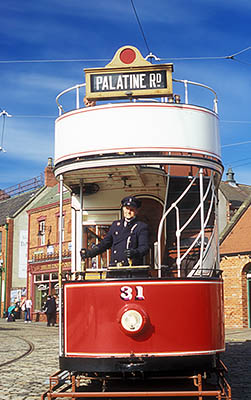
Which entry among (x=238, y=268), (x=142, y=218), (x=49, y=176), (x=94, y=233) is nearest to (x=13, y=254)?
(x=49, y=176)

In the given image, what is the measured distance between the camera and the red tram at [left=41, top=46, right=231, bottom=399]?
628cm

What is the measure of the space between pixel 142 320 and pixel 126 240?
1303mm

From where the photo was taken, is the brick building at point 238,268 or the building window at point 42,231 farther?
the building window at point 42,231

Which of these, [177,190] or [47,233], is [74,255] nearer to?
[177,190]

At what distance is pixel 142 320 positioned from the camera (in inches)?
244

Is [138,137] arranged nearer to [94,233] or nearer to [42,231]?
[94,233]

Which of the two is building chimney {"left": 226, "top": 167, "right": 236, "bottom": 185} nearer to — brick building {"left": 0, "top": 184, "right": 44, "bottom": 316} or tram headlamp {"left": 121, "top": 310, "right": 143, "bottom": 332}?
brick building {"left": 0, "top": 184, "right": 44, "bottom": 316}

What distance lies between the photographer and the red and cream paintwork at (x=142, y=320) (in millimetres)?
6242

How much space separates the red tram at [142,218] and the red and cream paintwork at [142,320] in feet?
0.04

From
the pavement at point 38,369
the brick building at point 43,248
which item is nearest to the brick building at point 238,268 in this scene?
the pavement at point 38,369

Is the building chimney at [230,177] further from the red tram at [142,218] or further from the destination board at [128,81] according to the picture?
the destination board at [128,81]

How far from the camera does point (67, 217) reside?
99.7ft

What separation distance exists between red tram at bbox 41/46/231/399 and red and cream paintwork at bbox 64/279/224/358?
0.4 inches

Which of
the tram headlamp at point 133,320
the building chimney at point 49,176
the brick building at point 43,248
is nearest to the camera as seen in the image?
the tram headlamp at point 133,320
